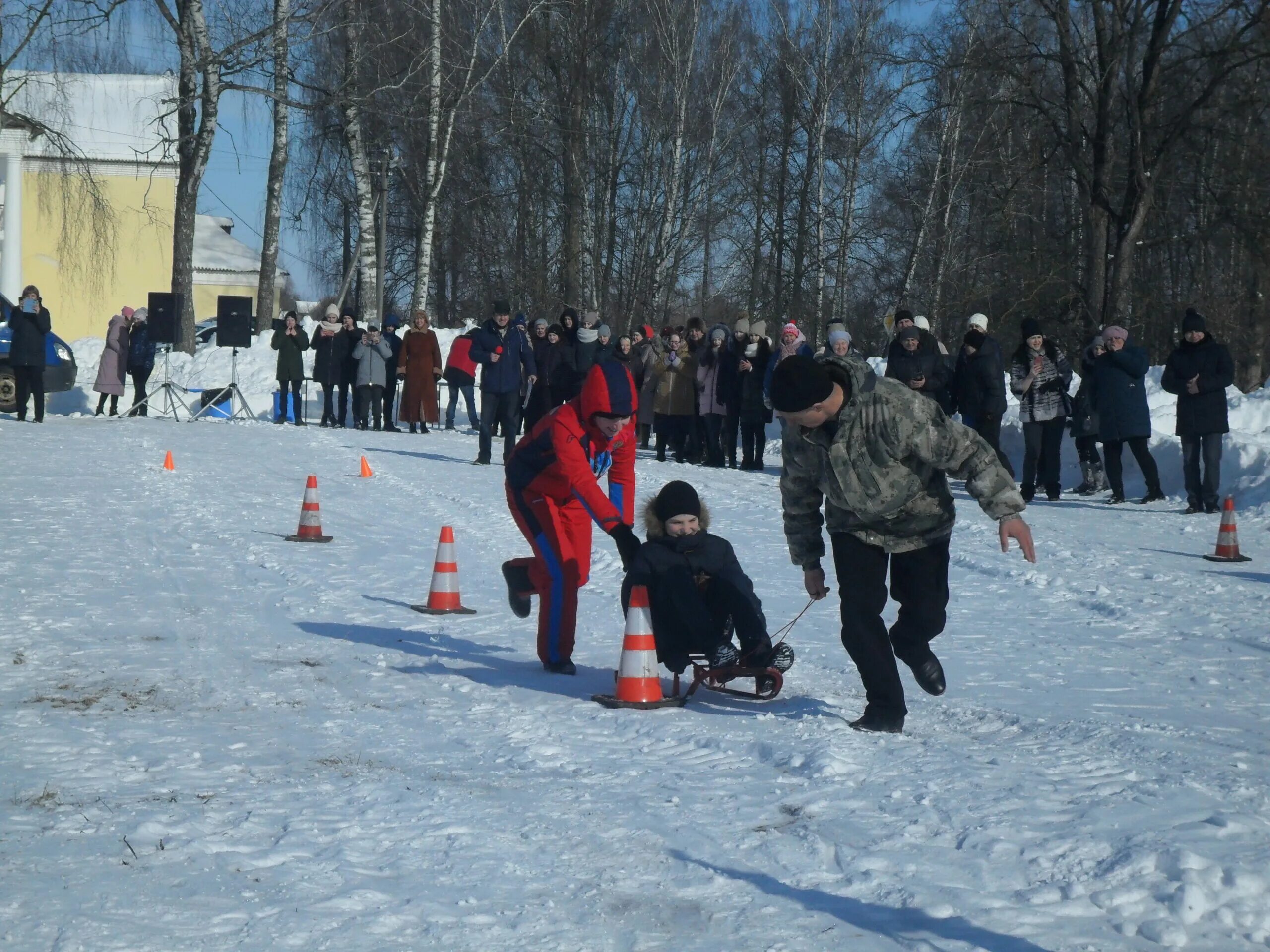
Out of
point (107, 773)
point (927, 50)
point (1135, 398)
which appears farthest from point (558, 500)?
point (927, 50)

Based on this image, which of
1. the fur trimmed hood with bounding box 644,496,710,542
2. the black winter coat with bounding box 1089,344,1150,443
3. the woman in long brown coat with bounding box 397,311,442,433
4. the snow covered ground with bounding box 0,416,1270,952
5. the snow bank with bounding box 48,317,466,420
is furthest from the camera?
the snow bank with bounding box 48,317,466,420

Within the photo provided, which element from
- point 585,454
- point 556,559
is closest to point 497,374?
point 556,559

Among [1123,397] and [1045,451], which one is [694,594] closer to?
[1123,397]

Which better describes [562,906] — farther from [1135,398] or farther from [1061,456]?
[1061,456]

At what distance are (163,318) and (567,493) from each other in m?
19.4

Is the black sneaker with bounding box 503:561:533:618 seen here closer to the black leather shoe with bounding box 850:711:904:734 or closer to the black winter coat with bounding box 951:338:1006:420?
the black leather shoe with bounding box 850:711:904:734

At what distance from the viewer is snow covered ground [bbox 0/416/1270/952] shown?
13.4 feet

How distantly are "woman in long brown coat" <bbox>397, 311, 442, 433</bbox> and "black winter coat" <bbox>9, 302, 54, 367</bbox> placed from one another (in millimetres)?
5068

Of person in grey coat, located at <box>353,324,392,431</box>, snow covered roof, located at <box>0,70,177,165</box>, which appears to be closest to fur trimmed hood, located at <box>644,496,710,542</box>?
person in grey coat, located at <box>353,324,392,431</box>

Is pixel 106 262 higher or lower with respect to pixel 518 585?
higher

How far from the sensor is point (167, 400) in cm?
2591

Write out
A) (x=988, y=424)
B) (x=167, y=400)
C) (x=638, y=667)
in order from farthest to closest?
(x=167, y=400), (x=988, y=424), (x=638, y=667)

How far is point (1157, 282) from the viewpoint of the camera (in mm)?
36250

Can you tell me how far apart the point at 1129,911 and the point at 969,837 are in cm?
71
